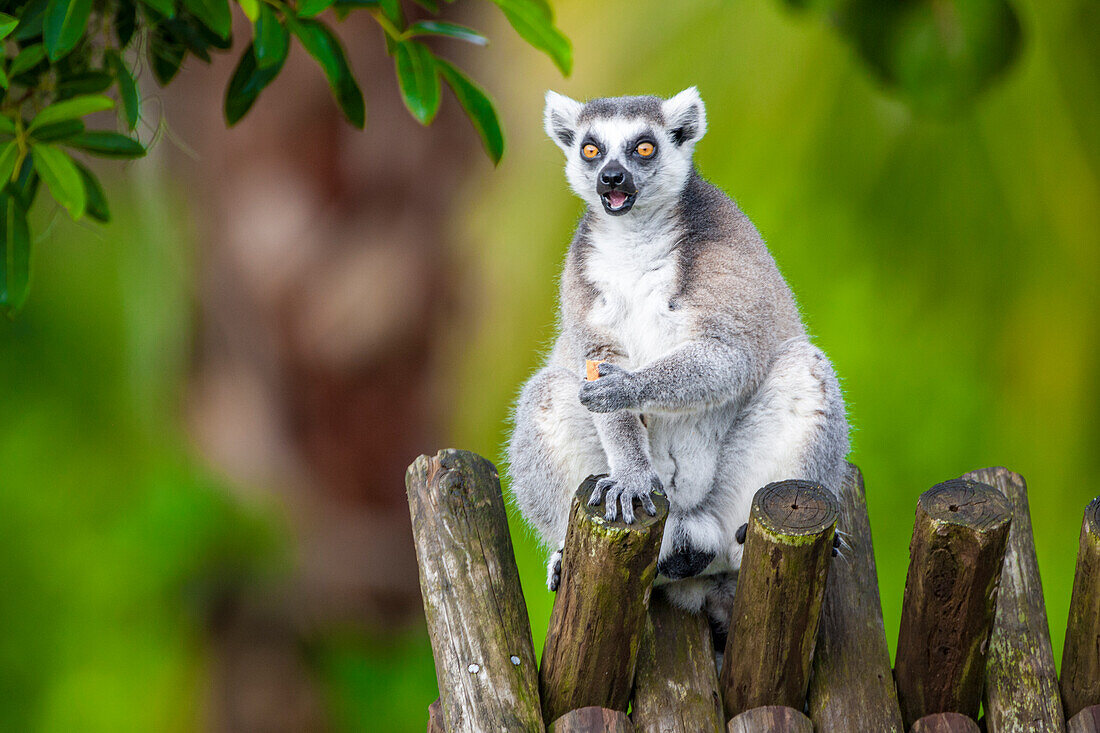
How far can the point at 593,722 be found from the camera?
6.52 ft

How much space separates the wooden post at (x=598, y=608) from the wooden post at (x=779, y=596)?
0.60 feet

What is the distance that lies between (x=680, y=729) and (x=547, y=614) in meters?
2.23

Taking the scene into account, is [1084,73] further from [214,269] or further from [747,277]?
[214,269]

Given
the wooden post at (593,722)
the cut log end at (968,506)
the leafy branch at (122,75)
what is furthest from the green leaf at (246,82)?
the cut log end at (968,506)

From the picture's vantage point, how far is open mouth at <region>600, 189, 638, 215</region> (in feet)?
7.58

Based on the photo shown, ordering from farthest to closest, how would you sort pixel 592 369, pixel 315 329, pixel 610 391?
1. pixel 315 329
2. pixel 592 369
3. pixel 610 391

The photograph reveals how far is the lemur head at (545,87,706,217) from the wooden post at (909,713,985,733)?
1.18 m

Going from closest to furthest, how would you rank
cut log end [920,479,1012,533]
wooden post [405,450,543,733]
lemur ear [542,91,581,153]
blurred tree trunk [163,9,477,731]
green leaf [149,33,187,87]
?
cut log end [920,479,1012,533] < wooden post [405,450,543,733] < lemur ear [542,91,581,153] < green leaf [149,33,187,87] < blurred tree trunk [163,9,477,731]

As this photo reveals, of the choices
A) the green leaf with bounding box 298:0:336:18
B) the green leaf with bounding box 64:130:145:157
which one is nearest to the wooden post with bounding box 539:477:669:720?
the green leaf with bounding box 298:0:336:18

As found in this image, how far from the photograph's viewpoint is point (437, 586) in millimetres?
2135

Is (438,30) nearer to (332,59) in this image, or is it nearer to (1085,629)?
(332,59)

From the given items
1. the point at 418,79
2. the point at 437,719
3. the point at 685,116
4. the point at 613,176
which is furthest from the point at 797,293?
the point at 437,719

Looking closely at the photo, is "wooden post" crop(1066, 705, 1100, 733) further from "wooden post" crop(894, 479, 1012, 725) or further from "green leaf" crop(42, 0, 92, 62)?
"green leaf" crop(42, 0, 92, 62)

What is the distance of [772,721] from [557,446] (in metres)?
0.70
